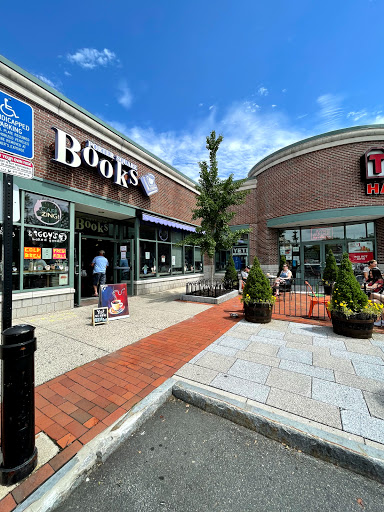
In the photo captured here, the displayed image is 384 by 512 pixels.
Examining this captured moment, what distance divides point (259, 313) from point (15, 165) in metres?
5.47

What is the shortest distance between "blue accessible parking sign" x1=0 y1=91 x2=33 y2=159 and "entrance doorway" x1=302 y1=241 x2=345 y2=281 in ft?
50.8

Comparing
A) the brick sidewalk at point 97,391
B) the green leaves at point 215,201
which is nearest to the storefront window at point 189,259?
the green leaves at point 215,201

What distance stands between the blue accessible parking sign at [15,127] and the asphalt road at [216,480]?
287 centimetres

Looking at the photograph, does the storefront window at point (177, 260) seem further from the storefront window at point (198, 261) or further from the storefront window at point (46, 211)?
the storefront window at point (46, 211)

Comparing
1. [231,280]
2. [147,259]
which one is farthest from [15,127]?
[231,280]

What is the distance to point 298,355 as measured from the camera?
13.2 feet

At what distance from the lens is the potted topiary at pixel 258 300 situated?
19.2 feet

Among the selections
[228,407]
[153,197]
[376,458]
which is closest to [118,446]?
[228,407]

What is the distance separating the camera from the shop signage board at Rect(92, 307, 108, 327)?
5.69 m

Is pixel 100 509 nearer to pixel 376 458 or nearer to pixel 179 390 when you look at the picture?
pixel 179 390

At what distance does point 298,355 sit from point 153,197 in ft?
31.3

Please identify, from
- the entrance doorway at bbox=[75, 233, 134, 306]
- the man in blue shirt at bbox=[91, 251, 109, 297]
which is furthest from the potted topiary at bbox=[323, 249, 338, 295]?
the man in blue shirt at bbox=[91, 251, 109, 297]

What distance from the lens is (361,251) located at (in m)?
14.3

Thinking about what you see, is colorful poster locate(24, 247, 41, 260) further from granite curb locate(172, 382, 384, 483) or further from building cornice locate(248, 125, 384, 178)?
building cornice locate(248, 125, 384, 178)
